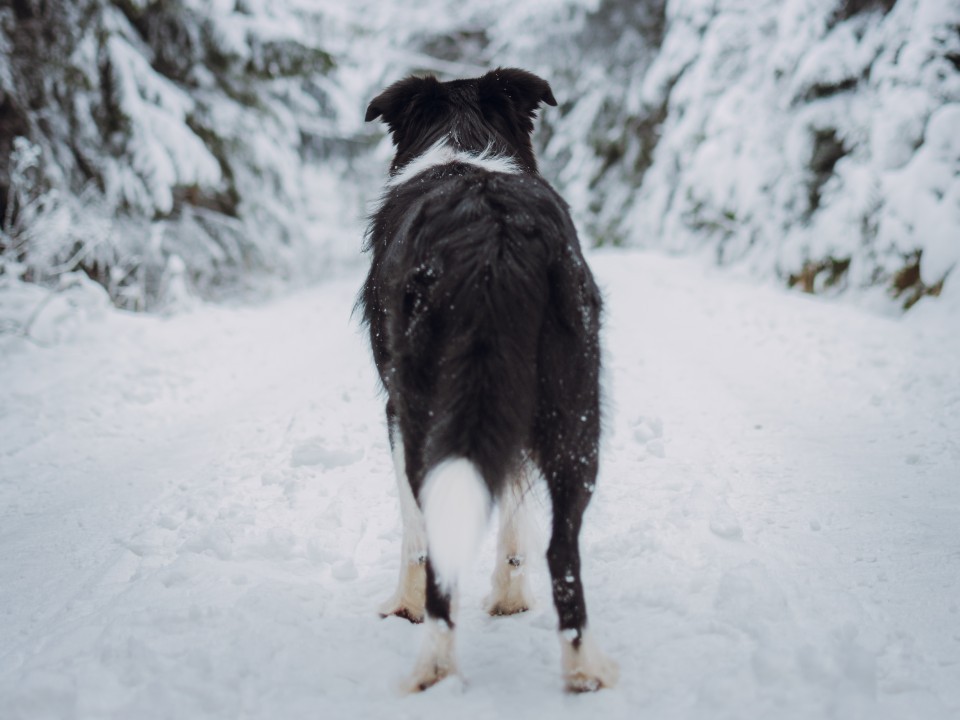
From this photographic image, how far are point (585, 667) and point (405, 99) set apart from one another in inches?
97.9

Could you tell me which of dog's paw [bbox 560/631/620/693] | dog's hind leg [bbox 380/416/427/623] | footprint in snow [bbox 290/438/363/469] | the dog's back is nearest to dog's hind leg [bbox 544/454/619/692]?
dog's paw [bbox 560/631/620/693]

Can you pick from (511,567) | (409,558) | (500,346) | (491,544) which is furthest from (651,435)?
(500,346)

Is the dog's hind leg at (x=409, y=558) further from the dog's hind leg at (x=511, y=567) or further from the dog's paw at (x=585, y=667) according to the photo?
the dog's paw at (x=585, y=667)

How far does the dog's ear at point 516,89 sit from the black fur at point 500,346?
115 centimetres

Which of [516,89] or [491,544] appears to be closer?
[491,544]

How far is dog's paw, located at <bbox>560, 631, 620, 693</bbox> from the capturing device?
5.59 ft

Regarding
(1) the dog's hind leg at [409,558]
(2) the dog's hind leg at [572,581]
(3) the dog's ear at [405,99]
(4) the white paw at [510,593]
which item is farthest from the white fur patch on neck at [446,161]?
(4) the white paw at [510,593]

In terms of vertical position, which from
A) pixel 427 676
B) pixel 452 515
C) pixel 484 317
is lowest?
pixel 427 676

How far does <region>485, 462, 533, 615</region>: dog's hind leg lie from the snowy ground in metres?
0.05

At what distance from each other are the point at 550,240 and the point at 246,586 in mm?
1595

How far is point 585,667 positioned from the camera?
1714 millimetres

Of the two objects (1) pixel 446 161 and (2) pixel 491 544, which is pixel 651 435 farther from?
(1) pixel 446 161

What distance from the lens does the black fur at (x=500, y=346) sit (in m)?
1.68

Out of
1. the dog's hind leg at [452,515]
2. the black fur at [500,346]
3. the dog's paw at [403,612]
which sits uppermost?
the black fur at [500,346]
